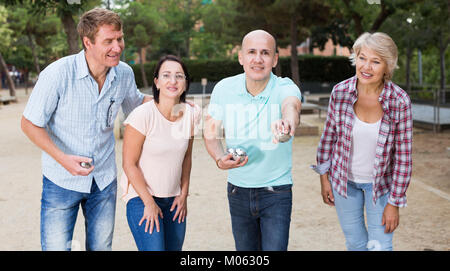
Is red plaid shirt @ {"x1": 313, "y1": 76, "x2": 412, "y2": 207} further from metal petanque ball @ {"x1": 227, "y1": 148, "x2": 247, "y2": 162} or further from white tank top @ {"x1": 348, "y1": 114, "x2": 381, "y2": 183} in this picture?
metal petanque ball @ {"x1": 227, "y1": 148, "x2": 247, "y2": 162}

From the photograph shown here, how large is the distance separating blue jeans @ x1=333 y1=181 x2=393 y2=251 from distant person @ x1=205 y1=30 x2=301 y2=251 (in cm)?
34

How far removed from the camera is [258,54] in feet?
8.43

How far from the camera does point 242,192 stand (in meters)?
2.94

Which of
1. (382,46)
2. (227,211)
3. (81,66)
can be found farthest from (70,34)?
(382,46)

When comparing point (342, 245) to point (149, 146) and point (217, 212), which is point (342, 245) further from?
point (149, 146)

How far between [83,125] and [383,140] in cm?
159

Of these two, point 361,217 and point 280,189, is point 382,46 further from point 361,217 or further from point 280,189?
point 361,217

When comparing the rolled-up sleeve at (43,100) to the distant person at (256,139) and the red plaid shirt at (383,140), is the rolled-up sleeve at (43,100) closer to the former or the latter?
the distant person at (256,139)

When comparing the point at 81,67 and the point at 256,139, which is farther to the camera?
the point at 81,67

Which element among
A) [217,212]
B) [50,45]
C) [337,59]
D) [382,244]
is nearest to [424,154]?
[217,212]

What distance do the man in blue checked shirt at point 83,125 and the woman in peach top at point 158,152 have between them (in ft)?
0.78

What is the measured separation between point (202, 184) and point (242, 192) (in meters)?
5.22

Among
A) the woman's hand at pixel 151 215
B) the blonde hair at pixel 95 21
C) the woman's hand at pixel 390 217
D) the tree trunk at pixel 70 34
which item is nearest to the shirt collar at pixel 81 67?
the blonde hair at pixel 95 21

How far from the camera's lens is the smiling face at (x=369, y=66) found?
8.56ft
